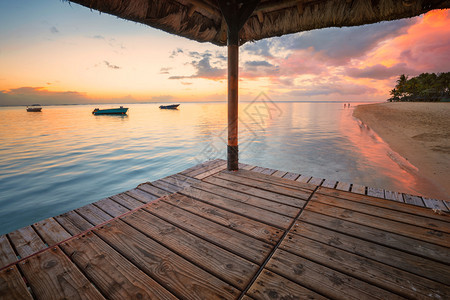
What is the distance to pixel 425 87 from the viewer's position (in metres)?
64.0

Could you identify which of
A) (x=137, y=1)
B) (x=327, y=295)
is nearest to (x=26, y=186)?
(x=137, y=1)

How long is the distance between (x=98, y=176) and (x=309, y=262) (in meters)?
8.51

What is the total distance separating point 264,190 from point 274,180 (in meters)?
0.50

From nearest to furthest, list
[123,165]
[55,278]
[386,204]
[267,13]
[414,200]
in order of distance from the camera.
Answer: [55,278] → [386,204] → [414,200] → [267,13] → [123,165]

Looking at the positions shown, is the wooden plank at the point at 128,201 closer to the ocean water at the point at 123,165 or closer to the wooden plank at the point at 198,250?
the wooden plank at the point at 198,250

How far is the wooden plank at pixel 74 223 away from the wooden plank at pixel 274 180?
8.12 ft

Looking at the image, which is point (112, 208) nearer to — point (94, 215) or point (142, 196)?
point (94, 215)

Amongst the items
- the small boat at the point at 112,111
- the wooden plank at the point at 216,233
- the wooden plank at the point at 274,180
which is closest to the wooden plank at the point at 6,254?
the wooden plank at the point at 216,233

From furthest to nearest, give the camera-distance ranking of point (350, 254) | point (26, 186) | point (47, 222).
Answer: point (26, 186) < point (47, 222) < point (350, 254)

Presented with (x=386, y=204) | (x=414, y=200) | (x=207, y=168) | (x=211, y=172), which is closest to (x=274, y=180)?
(x=211, y=172)

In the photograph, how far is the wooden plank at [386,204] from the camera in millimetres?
2412

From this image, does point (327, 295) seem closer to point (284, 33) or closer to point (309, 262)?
point (309, 262)

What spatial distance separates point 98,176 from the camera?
785 centimetres

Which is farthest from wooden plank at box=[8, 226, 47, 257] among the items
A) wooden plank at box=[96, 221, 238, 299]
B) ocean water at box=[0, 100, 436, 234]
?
ocean water at box=[0, 100, 436, 234]
